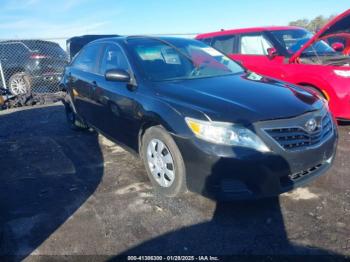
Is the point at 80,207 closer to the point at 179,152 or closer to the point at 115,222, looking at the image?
the point at 115,222

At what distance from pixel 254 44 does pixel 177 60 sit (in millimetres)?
3085

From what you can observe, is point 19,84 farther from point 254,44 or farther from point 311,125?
point 311,125

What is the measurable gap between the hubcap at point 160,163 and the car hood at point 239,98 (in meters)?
0.47

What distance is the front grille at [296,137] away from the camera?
2.75 meters

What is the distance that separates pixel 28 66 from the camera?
9.76 meters

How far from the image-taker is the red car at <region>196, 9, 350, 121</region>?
4859 millimetres

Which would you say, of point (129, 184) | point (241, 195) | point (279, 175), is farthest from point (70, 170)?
point (279, 175)

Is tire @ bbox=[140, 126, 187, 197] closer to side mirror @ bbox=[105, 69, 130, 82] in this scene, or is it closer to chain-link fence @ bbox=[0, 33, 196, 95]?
→ side mirror @ bbox=[105, 69, 130, 82]

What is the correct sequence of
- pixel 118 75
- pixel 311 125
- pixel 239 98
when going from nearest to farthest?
1. pixel 311 125
2. pixel 239 98
3. pixel 118 75

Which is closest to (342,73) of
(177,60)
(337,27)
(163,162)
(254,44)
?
(337,27)

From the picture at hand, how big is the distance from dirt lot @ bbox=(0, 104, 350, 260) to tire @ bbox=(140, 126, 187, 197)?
169 millimetres

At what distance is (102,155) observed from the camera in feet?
15.8

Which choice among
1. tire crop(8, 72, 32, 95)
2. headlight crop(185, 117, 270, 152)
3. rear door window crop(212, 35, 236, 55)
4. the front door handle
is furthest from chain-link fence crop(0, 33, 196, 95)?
headlight crop(185, 117, 270, 152)

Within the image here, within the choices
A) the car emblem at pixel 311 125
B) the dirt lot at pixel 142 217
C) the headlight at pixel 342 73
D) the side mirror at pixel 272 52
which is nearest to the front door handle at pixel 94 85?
the dirt lot at pixel 142 217
